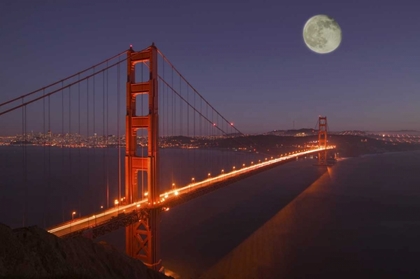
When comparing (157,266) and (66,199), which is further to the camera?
(66,199)

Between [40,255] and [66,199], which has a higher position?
[40,255]

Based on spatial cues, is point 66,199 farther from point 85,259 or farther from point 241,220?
point 85,259

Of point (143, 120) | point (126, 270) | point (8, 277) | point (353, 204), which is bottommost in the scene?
point (353, 204)

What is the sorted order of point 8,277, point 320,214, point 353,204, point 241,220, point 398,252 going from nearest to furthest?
point 8,277 → point 398,252 → point 241,220 → point 320,214 → point 353,204

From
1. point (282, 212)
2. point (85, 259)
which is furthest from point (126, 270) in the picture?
point (282, 212)

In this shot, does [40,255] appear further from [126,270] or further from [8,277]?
[126,270]

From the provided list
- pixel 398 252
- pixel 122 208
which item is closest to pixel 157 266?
pixel 122 208

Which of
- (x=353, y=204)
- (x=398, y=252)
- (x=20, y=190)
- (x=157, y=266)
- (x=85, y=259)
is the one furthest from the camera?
(x=20, y=190)
